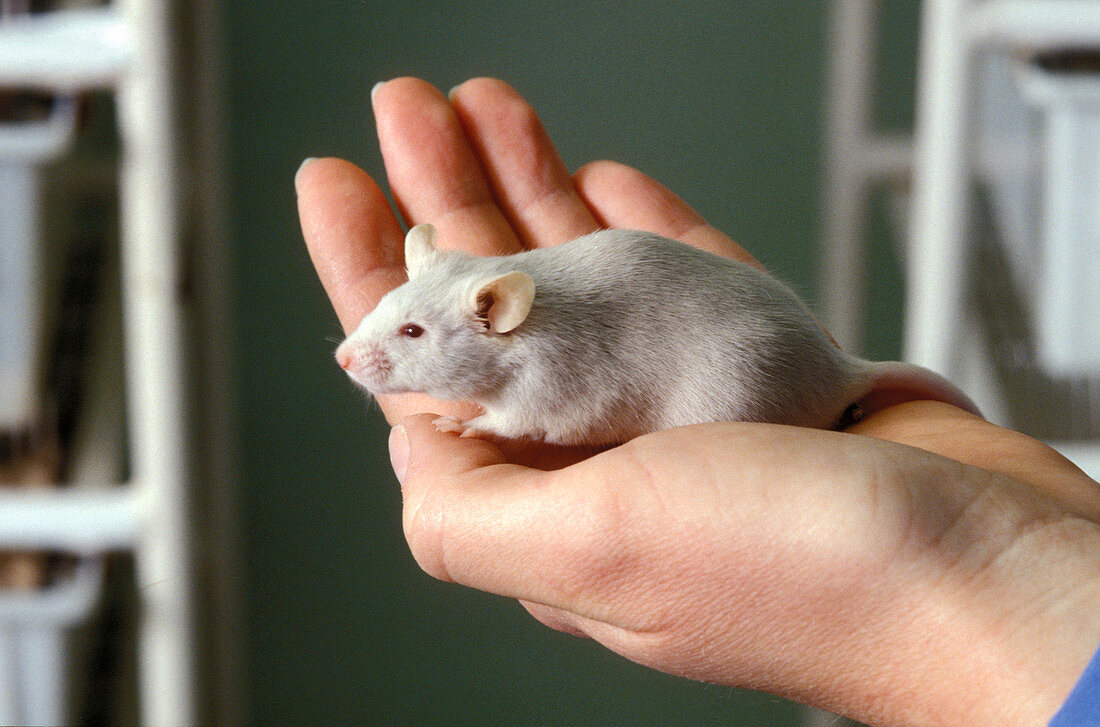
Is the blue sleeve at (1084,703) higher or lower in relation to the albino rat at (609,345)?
lower

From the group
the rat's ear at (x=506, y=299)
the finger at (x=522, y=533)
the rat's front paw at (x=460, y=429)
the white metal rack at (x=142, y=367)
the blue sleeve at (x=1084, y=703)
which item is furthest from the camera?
the white metal rack at (x=142, y=367)

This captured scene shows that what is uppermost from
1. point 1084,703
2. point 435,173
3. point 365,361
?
point 435,173

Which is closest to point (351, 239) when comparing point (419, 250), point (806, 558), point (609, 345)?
point (419, 250)

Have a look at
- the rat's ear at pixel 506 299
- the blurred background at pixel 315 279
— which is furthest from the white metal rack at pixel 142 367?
the rat's ear at pixel 506 299

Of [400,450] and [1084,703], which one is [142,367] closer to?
→ [400,450]

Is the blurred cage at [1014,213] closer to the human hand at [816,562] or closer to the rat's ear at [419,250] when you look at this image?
the human hand at [816,562]

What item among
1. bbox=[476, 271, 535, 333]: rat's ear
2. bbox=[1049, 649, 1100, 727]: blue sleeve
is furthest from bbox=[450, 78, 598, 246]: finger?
bbox=[1049, 649, 1100, 727]: blue sleeve

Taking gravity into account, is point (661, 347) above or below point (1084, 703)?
above
